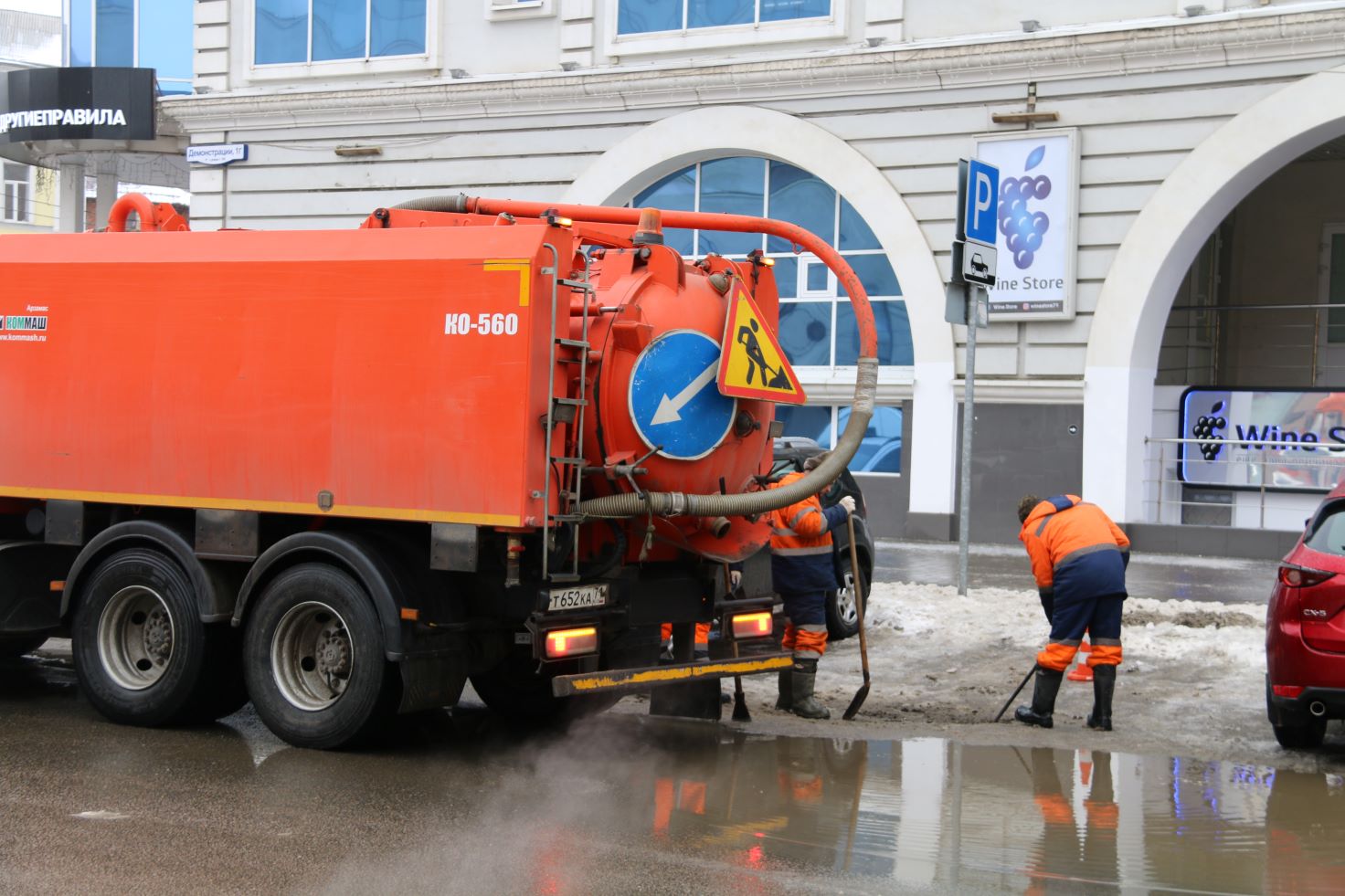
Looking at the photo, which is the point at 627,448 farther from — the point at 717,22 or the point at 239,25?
the point at 239,25

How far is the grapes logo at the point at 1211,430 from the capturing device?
19781mm

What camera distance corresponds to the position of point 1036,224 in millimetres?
19172

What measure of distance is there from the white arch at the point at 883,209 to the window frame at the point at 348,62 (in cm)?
383

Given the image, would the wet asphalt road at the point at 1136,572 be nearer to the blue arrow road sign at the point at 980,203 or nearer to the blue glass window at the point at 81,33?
the blue arrow road sign at the point at 980,203

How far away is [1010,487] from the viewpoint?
1962 cm

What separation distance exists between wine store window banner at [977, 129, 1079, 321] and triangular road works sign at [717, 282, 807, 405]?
1158 cm

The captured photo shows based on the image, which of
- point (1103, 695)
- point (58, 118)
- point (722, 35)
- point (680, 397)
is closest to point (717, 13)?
point (722, 35)

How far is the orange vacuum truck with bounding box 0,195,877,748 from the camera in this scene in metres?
7.45

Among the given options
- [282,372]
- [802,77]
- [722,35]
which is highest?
[722,35]

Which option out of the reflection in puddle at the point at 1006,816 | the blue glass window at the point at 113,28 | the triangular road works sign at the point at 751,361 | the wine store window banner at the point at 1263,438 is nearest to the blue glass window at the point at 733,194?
the wine store window banner at the point at 1263,438

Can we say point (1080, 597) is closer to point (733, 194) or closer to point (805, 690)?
point (805, 690)

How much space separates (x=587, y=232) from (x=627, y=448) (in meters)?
1.56

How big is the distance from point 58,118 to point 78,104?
0.54 metres

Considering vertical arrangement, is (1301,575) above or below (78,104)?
below
